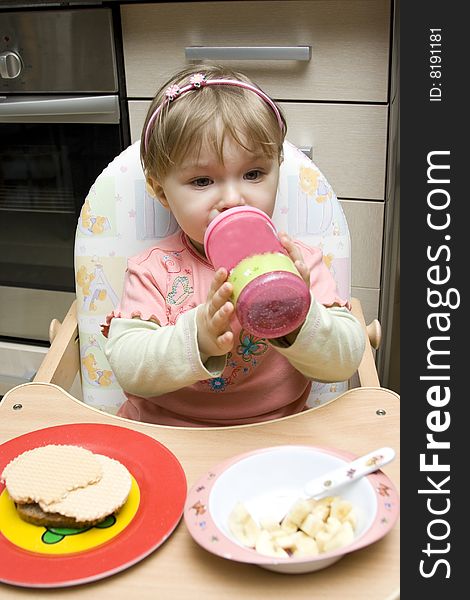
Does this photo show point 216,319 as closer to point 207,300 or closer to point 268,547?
point 207,300

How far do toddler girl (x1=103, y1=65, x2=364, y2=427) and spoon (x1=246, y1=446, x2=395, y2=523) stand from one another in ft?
0.63

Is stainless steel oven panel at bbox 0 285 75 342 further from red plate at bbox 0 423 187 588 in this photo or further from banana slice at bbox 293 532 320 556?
banana slice at bbox 293 532 320 556

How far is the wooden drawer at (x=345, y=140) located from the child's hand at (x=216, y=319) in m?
0.82

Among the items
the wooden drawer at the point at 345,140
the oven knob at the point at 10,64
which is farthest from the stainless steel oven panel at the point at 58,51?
the wooden drawer at the point at 345,140

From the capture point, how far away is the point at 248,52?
1.46 m

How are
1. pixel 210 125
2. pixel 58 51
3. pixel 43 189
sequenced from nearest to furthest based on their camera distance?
pixel 210 125, pixel 58 51, pixel 43 189

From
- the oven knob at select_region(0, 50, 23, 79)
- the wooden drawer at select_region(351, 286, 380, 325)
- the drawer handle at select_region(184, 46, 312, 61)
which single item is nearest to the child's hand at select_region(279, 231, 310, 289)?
the drawer handle at select_region(184, 46, 312, 61)

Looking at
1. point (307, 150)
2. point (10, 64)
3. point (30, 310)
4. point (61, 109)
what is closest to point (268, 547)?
point (307, 150)

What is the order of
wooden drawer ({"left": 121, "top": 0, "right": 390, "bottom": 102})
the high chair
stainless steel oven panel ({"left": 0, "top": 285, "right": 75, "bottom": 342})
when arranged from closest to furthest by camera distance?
1. the high chair
2. wooden drawer ({"left": 121, "top": 0, "right": 390, "bottom": 102})
3. stainless steel oven panel ({"left": 0, "top": 285, "right": 75, "bottom": 342})

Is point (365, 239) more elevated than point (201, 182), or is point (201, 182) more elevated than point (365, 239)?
point (201, 182)

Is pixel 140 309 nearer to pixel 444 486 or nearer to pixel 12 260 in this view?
pixel 444 486

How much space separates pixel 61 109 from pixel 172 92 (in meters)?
0.73

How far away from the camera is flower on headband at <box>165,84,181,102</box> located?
36.6 inches

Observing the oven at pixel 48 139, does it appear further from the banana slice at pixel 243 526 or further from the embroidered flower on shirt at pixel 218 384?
the banana slice at pixel 243 526
